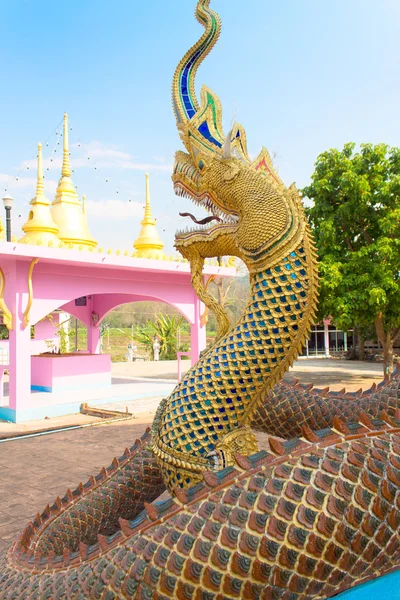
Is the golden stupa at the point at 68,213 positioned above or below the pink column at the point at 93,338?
above

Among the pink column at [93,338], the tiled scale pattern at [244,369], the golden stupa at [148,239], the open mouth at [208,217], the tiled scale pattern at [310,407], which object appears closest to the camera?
the tiled scale pattern at [244,369]

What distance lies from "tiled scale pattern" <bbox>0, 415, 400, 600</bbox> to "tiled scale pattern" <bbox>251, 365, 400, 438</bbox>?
1167mm

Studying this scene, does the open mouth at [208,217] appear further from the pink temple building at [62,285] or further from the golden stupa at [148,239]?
the golden stupa at [148,239]

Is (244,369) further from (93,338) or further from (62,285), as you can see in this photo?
(93,338)

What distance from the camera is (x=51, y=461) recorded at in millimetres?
5371

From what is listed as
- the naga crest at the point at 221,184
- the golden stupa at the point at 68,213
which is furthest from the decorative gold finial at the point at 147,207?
the naga crest at the point at 221,184

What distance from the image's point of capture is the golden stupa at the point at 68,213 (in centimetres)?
954

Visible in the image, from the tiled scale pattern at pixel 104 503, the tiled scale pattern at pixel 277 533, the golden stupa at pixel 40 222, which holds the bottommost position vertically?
the tiled scale pattern at pixel 104 503

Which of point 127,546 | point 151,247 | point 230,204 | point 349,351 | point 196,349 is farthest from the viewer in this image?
point 349,351

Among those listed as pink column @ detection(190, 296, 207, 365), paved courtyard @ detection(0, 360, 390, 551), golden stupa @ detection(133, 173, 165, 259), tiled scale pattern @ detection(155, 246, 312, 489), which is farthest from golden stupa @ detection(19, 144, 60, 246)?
tiled scale pattern @ detection(155, 246, 312, 489)

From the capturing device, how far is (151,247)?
451 inches

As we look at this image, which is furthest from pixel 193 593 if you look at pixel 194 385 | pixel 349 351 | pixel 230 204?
pixel 349 351

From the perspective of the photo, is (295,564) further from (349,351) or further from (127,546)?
(349,351)

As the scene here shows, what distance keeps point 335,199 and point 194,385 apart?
9.15 meters
